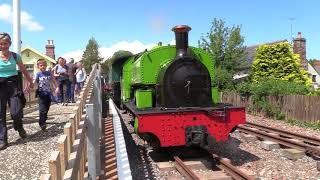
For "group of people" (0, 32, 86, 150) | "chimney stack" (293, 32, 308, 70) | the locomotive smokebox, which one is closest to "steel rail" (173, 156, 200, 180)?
the locomotive smokebox

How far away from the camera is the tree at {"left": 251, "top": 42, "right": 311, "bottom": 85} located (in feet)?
105

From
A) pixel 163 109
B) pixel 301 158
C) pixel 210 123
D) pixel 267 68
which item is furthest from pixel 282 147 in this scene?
pixel 267 68

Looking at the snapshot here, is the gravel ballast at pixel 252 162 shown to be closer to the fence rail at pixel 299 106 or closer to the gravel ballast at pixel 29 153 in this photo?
the gravel ballast at pixel 29 153

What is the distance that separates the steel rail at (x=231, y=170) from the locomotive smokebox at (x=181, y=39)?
93.2 inches

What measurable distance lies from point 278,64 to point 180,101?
2447cm

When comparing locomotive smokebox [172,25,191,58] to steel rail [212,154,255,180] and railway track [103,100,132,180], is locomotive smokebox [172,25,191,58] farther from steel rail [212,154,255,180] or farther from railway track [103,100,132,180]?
railway track [103,100,132,180]

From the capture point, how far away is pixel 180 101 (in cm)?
922

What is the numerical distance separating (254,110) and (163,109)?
1294 cm

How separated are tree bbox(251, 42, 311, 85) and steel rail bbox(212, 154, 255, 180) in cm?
2400

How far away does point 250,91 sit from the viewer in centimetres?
2175

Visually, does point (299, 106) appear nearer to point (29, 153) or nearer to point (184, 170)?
point (184, 170)

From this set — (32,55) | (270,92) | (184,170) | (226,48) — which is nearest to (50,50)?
(32,55)

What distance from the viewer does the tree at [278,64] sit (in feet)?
105

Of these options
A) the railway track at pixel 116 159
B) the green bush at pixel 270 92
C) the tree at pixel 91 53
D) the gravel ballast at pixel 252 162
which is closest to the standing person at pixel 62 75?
the gravel ballast at pixel 252 162
